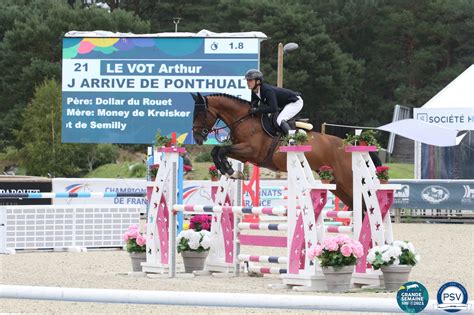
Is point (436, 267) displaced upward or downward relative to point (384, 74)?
downward

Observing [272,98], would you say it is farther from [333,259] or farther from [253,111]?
[333,259]

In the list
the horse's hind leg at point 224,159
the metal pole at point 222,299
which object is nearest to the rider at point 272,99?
the horse's hind leg at point 224,159

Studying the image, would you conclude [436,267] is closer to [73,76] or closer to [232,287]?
[232,287]

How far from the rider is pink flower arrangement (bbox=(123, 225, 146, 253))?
77.2 inches

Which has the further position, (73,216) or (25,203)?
(25,203)

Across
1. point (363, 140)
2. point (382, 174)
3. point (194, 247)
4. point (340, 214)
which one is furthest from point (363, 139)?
point (194, 247)

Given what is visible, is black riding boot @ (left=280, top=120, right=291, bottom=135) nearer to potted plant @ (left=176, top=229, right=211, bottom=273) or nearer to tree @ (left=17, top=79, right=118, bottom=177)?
potted plant @ (left=176, top=229, right=211, bottom=273)

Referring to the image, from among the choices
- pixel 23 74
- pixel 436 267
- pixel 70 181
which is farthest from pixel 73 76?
pixel 23 74

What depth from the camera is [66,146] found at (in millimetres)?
35562

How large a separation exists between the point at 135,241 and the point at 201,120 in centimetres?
168

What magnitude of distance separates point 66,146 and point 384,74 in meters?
21.5

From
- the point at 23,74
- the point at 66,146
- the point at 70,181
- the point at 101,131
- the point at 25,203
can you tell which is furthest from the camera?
the point at 23,74

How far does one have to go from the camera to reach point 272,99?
11.4 metres

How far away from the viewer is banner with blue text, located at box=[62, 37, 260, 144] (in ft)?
82.2
